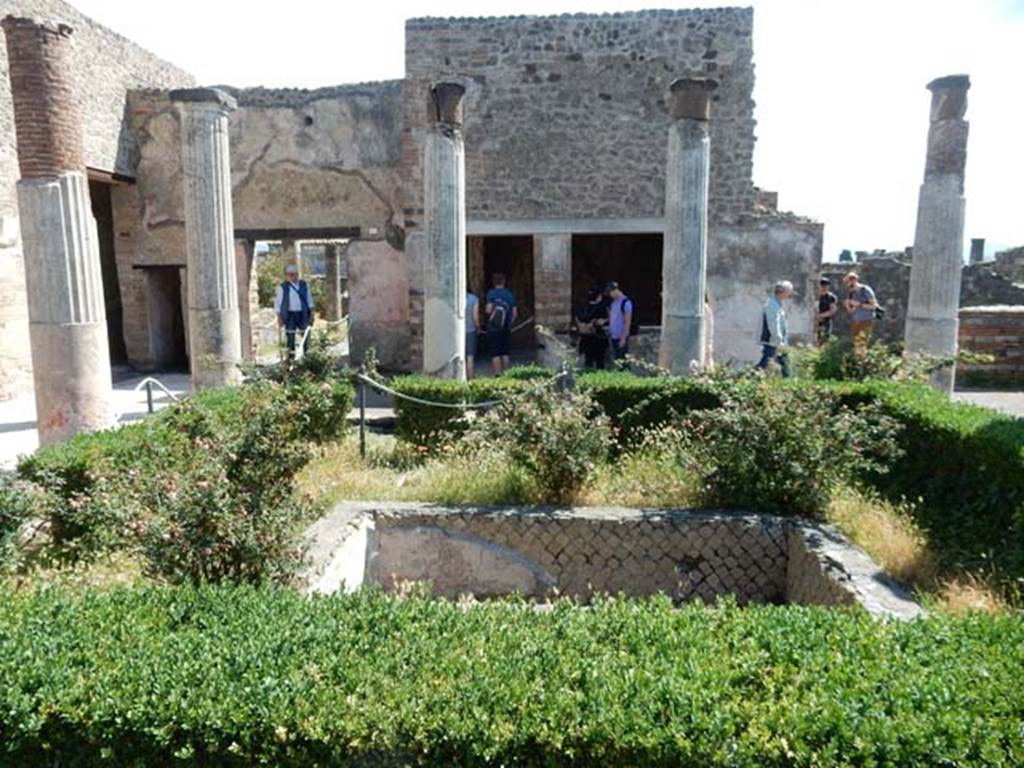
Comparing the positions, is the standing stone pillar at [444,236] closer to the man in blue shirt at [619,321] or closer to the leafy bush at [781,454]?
the man in blue shirt at [619,321]

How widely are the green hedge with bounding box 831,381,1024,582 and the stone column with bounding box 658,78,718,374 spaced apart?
276 centimetres

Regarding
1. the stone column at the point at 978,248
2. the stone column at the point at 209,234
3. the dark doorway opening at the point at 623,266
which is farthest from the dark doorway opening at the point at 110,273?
the stone column at the point at 978,248

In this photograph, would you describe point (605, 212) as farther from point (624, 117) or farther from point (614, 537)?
point (614, 537)

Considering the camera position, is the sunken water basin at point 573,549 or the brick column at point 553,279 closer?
the sunken water basin at point 573,549

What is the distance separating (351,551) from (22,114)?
502 cm

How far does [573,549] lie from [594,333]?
6575 millimetres

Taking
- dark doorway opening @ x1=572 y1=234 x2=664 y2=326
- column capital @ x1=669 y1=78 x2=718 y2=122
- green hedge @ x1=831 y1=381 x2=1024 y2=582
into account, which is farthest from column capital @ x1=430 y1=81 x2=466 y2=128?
dark doorway opening @ x1=572 y1=234 x2=664 y2=326

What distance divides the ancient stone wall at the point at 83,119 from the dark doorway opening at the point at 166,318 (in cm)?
208

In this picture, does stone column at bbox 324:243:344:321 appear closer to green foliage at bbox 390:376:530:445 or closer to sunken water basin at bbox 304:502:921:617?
green foliage at bbox 390:376:530:445

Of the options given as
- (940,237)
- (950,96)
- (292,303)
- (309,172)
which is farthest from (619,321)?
(309,172)

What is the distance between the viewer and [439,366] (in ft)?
30.0

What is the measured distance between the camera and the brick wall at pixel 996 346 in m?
13.4

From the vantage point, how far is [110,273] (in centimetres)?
1584

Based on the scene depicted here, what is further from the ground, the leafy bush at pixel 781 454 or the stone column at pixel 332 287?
the stone column at pixel 332 287
